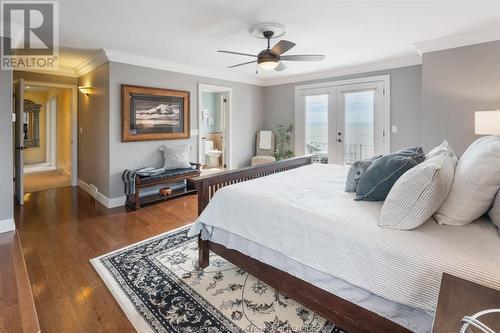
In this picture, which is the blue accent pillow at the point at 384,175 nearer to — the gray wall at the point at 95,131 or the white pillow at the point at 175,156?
the white pillow at the point at 175,156

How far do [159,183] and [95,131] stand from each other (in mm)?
1601

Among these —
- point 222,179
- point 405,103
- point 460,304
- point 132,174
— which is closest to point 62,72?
point 132,174

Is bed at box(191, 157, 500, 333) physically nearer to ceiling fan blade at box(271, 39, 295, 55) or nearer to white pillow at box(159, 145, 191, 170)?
ceiling fan blade at box(271, 39, 295, 55)

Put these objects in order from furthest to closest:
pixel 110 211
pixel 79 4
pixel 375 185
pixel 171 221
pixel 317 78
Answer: pixel 317 78, pixel 110 211, pixel 171 221, pixel 79 4, pixel 375 185

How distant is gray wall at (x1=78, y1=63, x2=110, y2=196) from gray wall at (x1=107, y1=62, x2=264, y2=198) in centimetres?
11

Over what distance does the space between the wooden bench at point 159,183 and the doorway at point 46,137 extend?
1929 millimetres

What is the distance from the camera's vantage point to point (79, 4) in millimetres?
2588

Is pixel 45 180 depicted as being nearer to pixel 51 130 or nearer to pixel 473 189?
pixel 51 130

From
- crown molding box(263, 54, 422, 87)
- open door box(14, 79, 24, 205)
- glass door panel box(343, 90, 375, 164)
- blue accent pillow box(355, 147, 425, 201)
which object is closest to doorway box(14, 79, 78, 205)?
open door box(14, 79, 24, 205)

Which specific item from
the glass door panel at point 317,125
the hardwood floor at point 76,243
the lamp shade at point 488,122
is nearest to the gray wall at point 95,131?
the hardwood floor at point 76,243

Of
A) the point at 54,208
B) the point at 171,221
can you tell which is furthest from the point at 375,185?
the point at 54,208

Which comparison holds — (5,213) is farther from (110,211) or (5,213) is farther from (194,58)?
(194,58)

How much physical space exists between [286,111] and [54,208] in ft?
16.3

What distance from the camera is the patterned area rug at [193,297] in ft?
5.79
